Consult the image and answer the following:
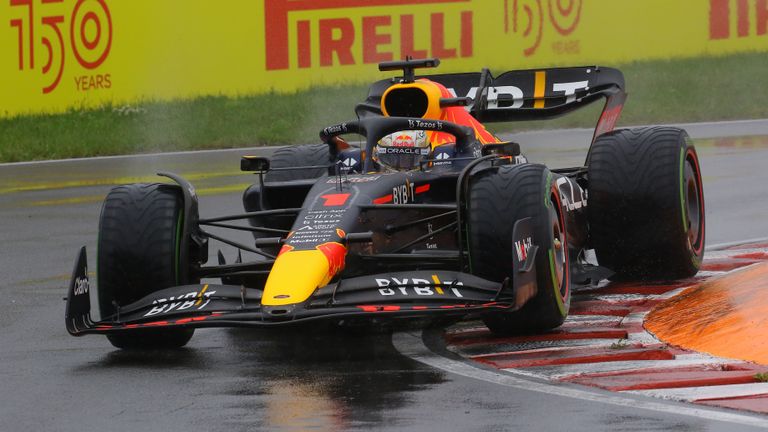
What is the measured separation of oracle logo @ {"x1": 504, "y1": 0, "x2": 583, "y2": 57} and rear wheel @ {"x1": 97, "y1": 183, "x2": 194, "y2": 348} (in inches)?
504

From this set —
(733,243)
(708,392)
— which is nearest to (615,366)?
(708,392)

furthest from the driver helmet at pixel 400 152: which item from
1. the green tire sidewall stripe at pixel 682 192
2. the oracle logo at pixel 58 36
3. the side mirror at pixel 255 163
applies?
the oracle logo at pixel 58 36

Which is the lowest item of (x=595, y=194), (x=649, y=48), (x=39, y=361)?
(x=39, y=361)

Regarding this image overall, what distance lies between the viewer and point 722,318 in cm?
826

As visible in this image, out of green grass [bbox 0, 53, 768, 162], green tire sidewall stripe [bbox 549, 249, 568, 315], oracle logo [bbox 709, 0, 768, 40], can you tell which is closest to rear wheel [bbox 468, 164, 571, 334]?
green tire sidewall stripe [bbox 549, 249, 568, 315]

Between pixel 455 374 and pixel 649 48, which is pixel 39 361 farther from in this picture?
pixel 649 48

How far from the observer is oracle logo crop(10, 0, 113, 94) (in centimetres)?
2075

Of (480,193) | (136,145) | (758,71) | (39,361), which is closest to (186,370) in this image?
(39,361)

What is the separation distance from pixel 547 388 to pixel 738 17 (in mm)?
15131

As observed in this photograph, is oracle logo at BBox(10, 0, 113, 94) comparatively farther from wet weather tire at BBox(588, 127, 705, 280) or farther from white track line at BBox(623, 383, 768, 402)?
white track line at BBox(623, 383, 768, 402)

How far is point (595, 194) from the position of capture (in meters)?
10.2

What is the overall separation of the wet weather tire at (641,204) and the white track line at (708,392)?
131 inches

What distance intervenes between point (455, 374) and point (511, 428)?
1246 millimetres

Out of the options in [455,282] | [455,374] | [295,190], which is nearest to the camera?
[455,374]
